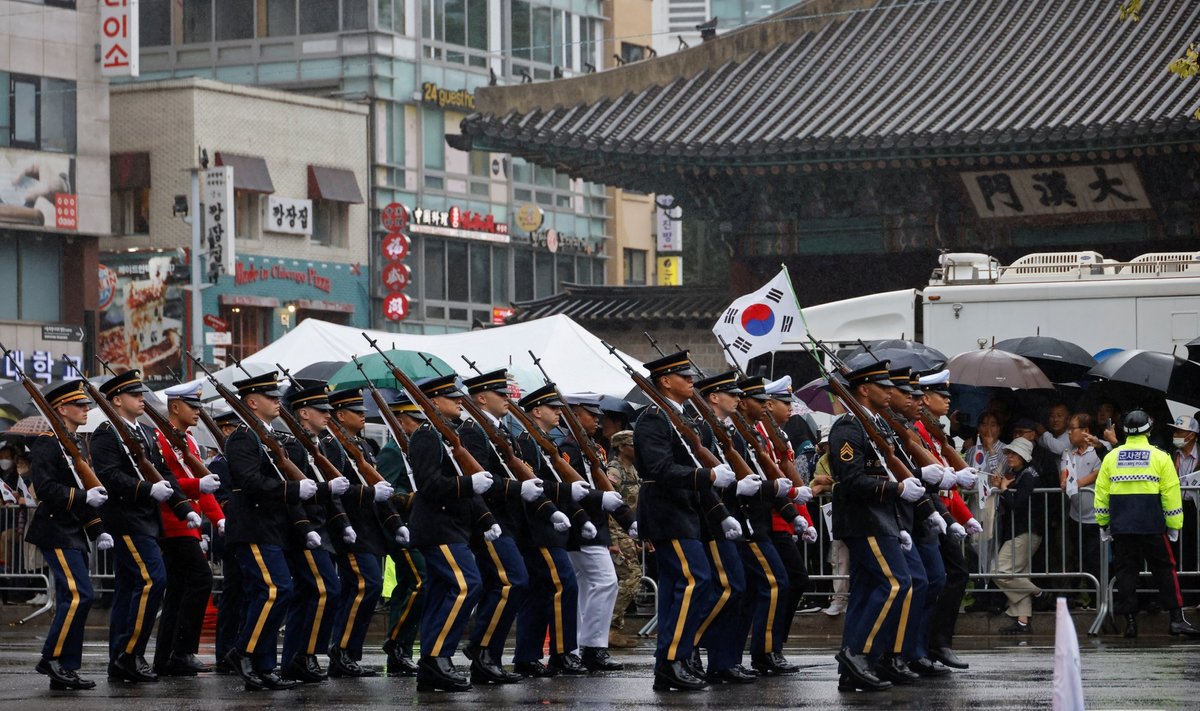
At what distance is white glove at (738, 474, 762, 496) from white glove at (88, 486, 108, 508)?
3.97m

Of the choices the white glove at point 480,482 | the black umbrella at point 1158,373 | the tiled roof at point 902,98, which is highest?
the tiled roof at point 902,98

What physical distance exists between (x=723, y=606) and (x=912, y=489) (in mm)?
1383

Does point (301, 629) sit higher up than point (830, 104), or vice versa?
point (830, 104)

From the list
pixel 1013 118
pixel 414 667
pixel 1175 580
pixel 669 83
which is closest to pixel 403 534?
pixel 414 667

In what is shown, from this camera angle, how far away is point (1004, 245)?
90.3ft

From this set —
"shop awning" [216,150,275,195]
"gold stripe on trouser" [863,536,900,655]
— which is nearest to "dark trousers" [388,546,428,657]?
"gold stripe on trouser" [863,536,900,655]

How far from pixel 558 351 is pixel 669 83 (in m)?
8.67

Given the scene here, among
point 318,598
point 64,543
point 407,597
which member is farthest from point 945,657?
point 64,543

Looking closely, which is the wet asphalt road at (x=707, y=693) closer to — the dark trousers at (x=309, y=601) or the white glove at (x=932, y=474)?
the dark trousers at (x=309, y=601)

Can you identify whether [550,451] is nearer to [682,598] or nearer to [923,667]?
[682,598]

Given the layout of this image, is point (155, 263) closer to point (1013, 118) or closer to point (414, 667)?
point (1013, 118)

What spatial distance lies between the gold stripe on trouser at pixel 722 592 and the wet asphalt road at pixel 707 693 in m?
0.38

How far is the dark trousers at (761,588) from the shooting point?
12914mm

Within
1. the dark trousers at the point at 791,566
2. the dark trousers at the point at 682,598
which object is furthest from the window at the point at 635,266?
the dark trousers at the point at 682,598
